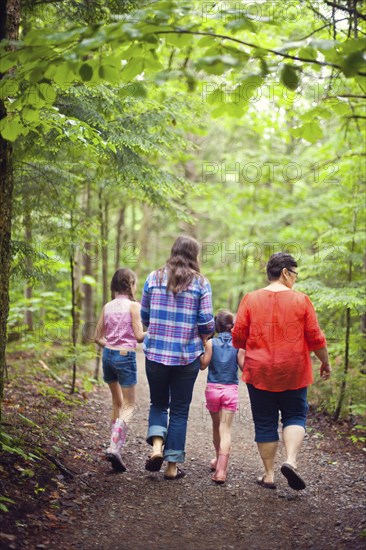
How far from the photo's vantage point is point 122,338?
5.25 metres

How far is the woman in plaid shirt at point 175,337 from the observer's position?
4820 millimetres

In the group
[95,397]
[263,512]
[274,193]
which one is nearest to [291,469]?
[263,512]

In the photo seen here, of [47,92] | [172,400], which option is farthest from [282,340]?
[47,92]

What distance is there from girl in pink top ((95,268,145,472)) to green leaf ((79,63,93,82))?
8.98ft

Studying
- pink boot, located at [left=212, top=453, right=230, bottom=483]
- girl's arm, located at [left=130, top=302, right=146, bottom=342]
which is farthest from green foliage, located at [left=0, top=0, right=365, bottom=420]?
pink boot, located at [left=212, top=453, right=230, bottom=483]

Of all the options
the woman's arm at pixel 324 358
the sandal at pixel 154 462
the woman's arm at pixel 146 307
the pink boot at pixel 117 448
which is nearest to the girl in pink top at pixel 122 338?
the pink boot at pixel 117 448

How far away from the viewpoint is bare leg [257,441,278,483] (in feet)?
15.7

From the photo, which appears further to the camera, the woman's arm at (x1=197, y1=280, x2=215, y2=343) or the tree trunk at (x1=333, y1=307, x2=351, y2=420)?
the tree trunk at (x1=333, y1=307, x2=351, y2=420)

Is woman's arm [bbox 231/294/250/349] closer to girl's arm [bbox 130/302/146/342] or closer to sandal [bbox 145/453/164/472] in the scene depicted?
girl's arm [bbox 130/302/146/342]

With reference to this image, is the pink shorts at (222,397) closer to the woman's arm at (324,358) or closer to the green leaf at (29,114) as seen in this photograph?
the woman's arm at (324,358)

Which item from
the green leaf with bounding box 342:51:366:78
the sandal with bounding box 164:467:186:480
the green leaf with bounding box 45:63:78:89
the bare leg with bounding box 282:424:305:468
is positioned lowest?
the sandal with bounding box 164:467:186:480

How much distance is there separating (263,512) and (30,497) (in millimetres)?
1901

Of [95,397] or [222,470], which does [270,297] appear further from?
[95,397]

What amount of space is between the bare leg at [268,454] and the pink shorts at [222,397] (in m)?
0.48
